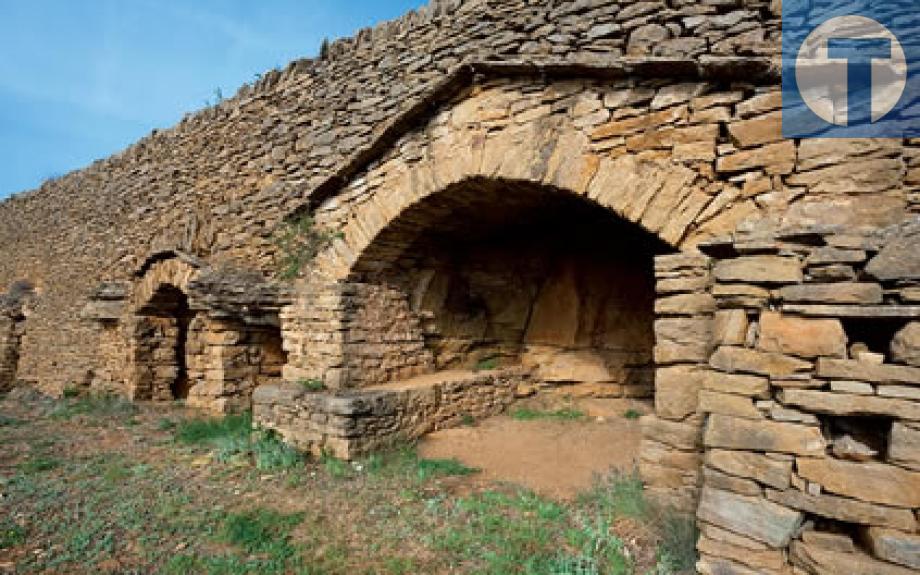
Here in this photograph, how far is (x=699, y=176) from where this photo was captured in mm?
3533

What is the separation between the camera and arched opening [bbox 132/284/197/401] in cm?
816

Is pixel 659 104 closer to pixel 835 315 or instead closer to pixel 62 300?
pixel 835 315

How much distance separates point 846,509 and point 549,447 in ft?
11.2

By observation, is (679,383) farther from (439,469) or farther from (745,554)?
(439,469)

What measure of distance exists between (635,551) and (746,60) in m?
3.39

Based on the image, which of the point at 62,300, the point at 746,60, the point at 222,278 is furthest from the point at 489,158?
the point at 62,300

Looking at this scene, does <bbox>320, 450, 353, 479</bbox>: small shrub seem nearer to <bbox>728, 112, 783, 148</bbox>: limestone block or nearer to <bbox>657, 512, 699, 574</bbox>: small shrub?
<bbox>657, 512, 699, 574</bbox>: small shrub

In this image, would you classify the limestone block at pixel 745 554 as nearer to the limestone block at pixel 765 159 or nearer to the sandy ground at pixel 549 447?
the sandy ground at pixel 549 447

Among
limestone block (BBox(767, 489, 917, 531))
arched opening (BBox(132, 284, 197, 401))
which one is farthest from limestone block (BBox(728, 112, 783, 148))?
arched opening (BBox(132, 284, 197, 401))

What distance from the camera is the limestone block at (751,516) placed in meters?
2.04

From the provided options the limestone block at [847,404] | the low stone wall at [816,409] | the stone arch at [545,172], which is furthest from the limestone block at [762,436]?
the stone arch at [545,172]

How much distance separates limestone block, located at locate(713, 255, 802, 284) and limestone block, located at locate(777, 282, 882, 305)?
6 centimetres

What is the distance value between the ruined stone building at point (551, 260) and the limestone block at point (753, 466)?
0.04 feet

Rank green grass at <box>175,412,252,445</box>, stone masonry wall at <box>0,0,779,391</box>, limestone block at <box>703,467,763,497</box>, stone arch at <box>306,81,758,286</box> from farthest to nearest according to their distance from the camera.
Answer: green grass at <box>175,412,252,445</box>, stone masonry wall at <box>0,0,779,391</box>, stone arch at <box>306,81,758,286</box>, limestone block at <box>703,467,763,497</box>
